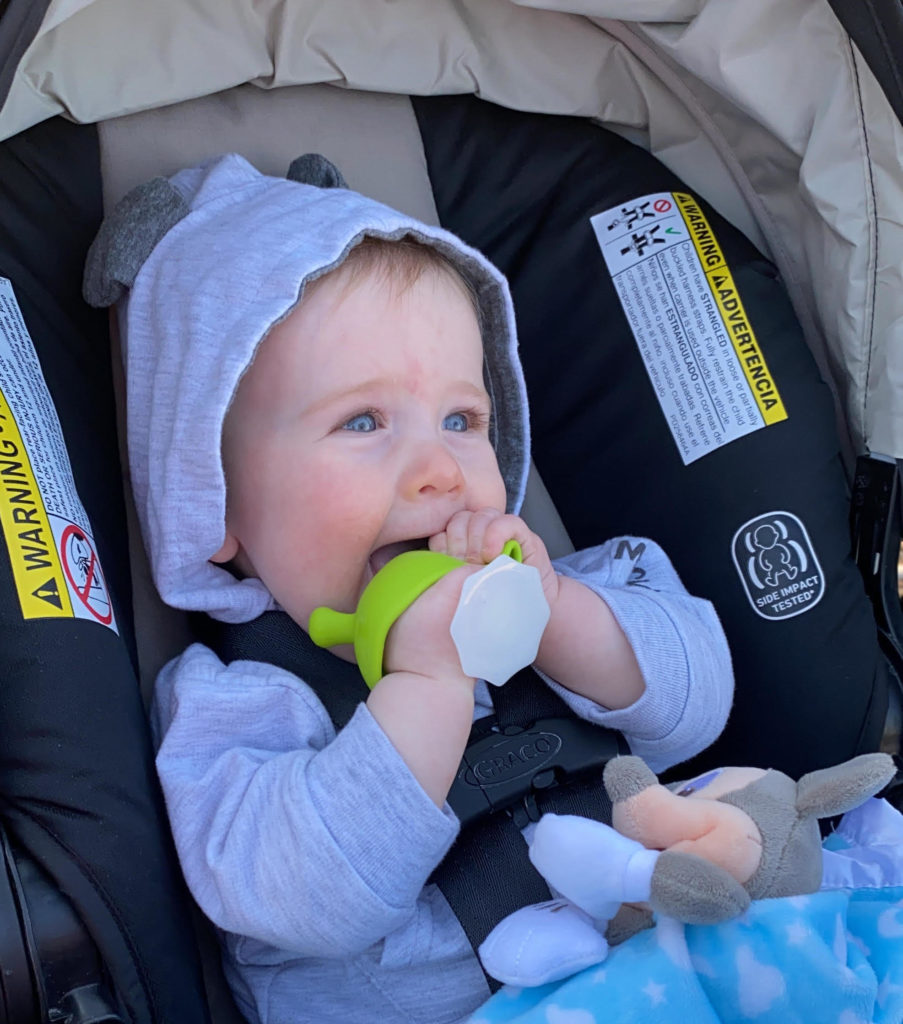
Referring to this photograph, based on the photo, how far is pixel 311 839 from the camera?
0.93 meters

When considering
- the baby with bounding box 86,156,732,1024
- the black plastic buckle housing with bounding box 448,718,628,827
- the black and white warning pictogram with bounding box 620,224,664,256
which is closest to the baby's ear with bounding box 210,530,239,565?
the baby with bounding box 86,156,732,1024

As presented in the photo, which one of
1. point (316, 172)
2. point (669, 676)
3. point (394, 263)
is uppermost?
point (316, 172)

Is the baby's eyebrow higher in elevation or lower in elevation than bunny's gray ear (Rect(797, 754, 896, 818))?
higher

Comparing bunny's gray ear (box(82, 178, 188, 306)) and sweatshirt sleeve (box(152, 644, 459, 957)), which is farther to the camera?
bunny's gray ear (box(82, 178, 188, 306))

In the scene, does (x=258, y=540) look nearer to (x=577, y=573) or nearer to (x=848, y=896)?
(x=577, y=573)

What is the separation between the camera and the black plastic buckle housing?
1.11m

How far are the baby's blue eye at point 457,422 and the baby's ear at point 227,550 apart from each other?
0.25 meters

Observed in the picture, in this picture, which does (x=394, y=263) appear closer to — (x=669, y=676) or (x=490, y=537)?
(x=490, y=537)

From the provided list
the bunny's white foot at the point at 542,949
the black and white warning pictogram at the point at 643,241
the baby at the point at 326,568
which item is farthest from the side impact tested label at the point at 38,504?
the black and white warning pictogram at the point at 643,241

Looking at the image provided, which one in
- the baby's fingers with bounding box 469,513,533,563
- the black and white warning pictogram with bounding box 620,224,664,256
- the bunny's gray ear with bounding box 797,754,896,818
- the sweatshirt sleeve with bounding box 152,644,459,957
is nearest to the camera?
the bunny's gray ear with bounding box 797,754,896,818

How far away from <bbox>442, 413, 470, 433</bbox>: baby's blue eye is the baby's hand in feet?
0.42

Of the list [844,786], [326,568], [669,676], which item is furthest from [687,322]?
[844,786]

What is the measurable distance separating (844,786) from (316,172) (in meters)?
0.89

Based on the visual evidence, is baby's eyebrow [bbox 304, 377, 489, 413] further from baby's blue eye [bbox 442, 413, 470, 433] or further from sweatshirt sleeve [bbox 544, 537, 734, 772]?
sweatshirt sleeve [bbox 544, 537, 734, 772]
